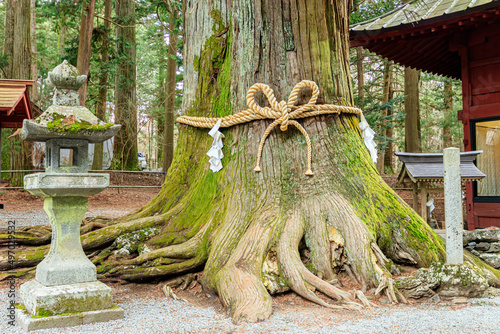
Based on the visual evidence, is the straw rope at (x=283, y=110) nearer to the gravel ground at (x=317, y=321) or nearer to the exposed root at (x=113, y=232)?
the exposed root at (x=113, y=232)

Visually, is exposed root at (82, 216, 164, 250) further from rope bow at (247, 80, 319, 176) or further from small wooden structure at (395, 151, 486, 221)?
small wooden structure at (395, 151, 486, 221)

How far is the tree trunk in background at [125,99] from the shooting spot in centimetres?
1527

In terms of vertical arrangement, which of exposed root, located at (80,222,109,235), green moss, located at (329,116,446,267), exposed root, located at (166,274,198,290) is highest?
green moss, located at (329,116,446,267)

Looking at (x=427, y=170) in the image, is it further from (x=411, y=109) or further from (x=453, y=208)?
(x=411, y=109)

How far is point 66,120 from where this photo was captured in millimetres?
2926

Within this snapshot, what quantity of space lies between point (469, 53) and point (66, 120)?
7428 millimetres

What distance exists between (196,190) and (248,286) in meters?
1.47

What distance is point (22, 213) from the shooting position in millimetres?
10039

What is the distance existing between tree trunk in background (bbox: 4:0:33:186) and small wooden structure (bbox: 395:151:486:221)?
1302 cm

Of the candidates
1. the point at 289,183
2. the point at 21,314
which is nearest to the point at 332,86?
the point at 289,183

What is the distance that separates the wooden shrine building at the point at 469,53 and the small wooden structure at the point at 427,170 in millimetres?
1534

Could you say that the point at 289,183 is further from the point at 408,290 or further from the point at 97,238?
the point at 97,238

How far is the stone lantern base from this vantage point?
267 cm

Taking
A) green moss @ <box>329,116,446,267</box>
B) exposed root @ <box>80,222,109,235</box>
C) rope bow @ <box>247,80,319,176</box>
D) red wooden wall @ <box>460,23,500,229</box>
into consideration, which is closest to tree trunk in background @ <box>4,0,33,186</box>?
exposed root @ <box>80,222,109,235</box>
